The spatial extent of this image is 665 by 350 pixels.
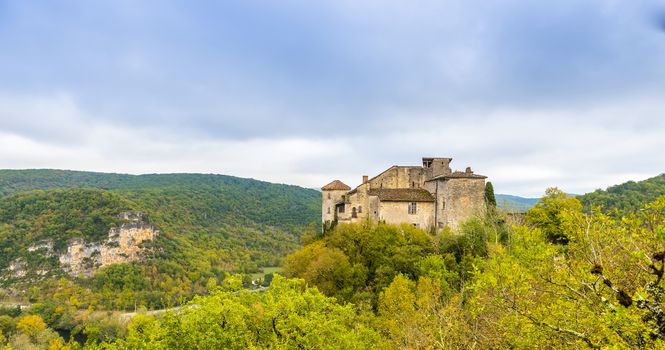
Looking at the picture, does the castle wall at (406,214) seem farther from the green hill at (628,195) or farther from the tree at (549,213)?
the green hill at (628,195)

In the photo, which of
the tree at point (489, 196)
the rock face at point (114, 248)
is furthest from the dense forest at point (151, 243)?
the tree at point (489, 196)

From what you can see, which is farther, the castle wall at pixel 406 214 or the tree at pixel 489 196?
the castle wall at pixel 406 214

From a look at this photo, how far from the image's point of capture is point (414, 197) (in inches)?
1540

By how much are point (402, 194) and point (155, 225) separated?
10404 centimetres

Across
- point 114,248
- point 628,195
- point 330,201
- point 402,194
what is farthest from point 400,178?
point 114,248

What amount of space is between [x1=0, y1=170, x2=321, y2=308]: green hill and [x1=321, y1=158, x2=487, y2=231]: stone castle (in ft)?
203

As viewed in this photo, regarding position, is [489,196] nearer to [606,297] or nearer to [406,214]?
[406,214]

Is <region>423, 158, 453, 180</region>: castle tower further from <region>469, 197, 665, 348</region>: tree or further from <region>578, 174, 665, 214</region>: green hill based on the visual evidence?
<region>469, 197, 665, 348</region>: tree

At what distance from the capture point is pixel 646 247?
8703 millimetres

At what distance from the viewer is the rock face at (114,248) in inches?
4176

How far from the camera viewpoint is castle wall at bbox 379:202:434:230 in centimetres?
3859

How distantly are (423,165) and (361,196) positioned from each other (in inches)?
317

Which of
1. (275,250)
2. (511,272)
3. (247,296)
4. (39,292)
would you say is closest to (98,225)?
(39,292)

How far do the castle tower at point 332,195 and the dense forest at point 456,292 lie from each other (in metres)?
2.35
